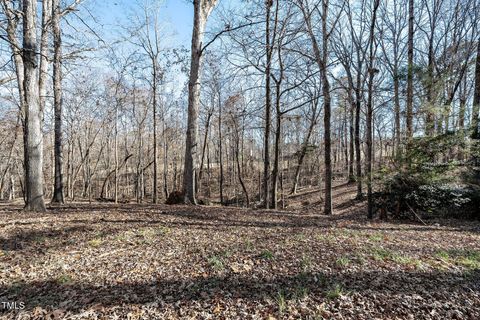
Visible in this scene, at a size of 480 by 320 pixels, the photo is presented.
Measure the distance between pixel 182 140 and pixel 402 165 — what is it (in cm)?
2556

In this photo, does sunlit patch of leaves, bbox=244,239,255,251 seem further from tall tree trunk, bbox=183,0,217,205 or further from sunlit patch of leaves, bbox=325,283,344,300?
tall tree trunk, bbox=183,0,217,205

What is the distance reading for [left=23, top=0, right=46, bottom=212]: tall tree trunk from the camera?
548cm

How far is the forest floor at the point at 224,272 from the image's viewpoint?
2484mm

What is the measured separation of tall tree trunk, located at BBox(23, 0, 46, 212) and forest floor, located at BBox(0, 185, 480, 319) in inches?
30.2

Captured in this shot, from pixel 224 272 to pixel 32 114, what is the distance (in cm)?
580

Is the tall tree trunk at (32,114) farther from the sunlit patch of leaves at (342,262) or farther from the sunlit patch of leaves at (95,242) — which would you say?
the sunlit patch of leaves at (342,262)

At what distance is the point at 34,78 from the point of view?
18.5 feet

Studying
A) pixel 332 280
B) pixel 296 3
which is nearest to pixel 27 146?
pixel 332 280

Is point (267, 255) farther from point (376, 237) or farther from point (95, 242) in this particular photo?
point (95, 242)

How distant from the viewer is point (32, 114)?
570cm

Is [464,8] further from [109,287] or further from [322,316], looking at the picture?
[109,287]

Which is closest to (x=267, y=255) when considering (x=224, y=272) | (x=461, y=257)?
(x=224, y=272)

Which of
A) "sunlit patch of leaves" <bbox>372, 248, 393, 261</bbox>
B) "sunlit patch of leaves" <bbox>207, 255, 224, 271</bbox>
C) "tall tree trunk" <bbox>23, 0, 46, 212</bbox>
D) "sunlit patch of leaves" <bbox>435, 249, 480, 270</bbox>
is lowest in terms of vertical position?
"sunlit patch of leaves" <bbox>435, 249, 480, 270</bbox>

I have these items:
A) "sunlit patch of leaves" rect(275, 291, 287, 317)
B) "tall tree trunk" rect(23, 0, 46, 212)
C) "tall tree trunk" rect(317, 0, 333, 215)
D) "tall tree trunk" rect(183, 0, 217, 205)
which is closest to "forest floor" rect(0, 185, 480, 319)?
"sunlit patch of leaves" rect(275, 291, 287, 317)
